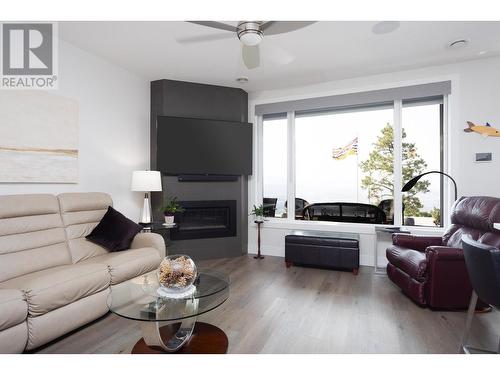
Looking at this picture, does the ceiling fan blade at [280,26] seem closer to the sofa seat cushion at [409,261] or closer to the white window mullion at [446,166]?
the sofa seat cushion at [409,261]

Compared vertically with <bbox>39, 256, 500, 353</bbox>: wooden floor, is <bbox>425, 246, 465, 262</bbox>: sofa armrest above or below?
above

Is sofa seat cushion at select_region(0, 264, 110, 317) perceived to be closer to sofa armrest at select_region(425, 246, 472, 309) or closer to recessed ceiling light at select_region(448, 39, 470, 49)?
sofa armrest at select_region(425, 246, 472, 309)

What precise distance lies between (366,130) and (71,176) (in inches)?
155

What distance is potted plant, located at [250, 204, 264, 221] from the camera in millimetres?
4352

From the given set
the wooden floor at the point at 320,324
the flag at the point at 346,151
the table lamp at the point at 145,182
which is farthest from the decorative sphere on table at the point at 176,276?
the flag at the point at 346,151

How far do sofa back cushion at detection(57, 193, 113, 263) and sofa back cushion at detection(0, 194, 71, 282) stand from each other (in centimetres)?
6

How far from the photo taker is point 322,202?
14.4 ft

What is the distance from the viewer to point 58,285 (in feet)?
6.43

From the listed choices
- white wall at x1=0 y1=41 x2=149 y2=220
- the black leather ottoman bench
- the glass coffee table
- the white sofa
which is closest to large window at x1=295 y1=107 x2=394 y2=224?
the black leather ottoman bench

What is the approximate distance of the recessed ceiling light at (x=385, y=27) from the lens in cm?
260

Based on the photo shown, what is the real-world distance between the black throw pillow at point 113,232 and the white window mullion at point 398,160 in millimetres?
3426

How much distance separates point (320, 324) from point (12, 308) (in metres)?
2.12

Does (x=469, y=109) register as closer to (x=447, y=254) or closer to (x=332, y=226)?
(x=447, y=254)
